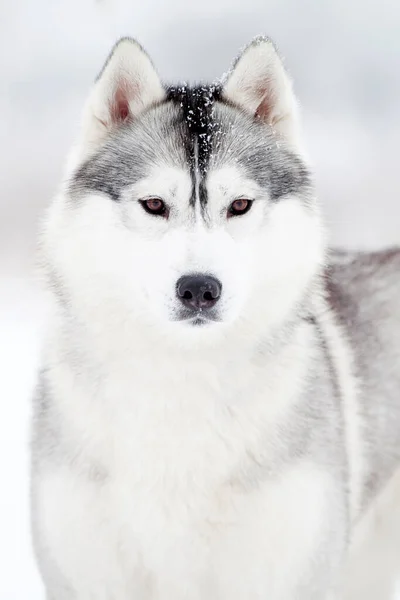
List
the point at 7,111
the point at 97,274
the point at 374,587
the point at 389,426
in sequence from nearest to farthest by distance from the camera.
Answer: the point at 97,274, the point at 389,426, the point at 374,587, the point at 7,111

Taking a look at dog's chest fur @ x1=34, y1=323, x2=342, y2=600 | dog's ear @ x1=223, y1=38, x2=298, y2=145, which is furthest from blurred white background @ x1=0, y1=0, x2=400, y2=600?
dog's chest fur @ x1=34, y1=323, x2=342, y2=600

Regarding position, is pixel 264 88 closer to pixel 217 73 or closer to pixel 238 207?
pixel 238 207

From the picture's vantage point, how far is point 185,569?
207cm

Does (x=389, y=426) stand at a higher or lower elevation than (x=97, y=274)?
lower

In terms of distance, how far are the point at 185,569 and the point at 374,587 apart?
1364 mm

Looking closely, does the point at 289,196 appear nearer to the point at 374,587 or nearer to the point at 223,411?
the point at 223,411

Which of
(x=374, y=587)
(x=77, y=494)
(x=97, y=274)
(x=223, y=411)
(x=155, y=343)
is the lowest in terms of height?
(x=374, y=587)

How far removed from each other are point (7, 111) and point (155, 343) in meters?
5.62

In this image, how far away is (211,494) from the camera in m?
2.08

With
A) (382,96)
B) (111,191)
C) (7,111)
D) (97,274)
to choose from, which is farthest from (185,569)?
(382,96)

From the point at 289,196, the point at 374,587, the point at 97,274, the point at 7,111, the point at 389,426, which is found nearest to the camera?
the point at 97,274

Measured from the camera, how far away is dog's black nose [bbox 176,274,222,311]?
1.88 meters

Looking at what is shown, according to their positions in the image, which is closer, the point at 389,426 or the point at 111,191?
the point at 111,191

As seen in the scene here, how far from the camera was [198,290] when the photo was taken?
1886 millimetres
